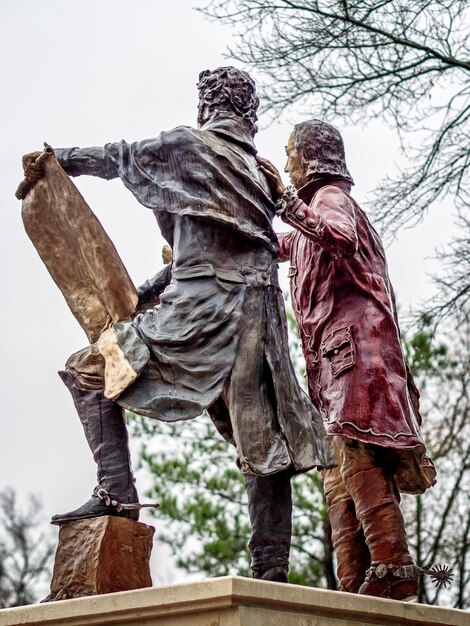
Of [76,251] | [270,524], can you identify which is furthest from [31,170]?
[270,524]

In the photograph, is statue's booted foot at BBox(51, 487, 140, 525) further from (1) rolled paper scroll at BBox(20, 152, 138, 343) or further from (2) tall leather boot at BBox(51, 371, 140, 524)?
(1) rolled paper scroll at BBox(20, 152, 138, 343)

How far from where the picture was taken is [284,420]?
19.6 feet

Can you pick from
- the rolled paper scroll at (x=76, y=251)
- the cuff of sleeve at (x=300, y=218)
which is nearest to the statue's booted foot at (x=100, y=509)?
the rolled paper scroll at (x=76, y=251)

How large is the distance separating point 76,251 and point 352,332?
1417 millimetres

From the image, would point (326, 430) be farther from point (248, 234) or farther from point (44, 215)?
point (44, 215)

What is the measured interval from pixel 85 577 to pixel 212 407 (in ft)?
3.03

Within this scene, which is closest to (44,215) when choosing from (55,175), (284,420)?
(55,175)

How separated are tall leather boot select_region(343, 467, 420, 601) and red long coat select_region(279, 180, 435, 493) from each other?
21cm

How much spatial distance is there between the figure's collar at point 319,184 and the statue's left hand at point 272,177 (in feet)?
2.29

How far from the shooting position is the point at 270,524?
6.02m

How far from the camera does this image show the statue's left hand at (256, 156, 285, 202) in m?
6.42

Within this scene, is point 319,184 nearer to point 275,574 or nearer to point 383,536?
point 383,536

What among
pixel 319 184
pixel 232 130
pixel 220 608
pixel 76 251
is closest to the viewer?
pixel 220 608

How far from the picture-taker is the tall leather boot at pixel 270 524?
5.96 m
